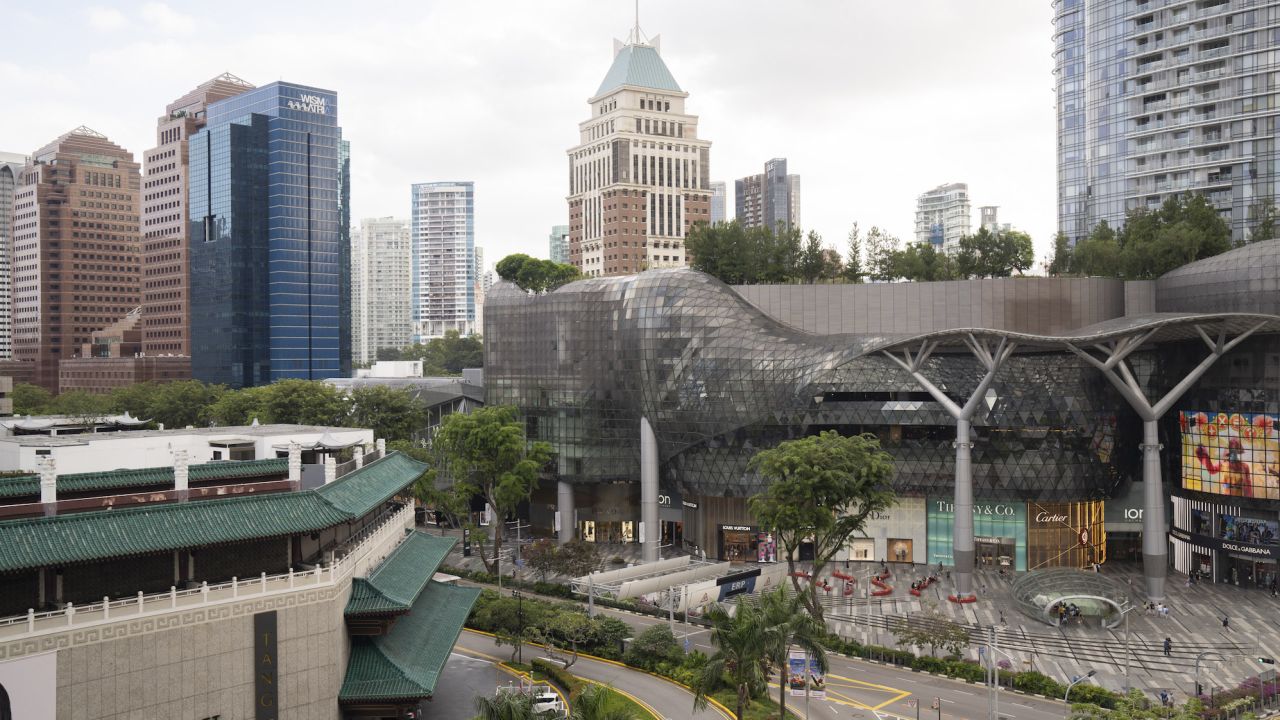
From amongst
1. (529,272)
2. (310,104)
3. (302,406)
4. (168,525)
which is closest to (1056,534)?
(168,525)

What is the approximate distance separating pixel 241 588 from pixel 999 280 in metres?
81.2

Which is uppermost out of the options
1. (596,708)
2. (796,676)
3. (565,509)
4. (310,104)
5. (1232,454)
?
(310,104)

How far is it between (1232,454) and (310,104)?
171 meters

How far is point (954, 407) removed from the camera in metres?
83.9

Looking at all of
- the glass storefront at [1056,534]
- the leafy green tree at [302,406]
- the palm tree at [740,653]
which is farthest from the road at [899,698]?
the leafy green tree at [302,406]

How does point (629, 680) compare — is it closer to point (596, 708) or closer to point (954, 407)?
point (596, 708)

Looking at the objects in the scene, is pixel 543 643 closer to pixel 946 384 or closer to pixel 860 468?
pixel 860 468

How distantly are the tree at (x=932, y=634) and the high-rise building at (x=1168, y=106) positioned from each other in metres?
88.9

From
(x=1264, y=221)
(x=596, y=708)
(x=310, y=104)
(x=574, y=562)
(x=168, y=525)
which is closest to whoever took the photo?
(x=596, y=708)

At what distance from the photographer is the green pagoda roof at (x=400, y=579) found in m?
45.7

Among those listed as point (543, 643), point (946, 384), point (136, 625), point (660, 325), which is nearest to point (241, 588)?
point (136, 625)

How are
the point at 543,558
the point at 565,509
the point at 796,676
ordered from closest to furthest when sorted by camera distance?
1. the point at 796,676
2. the point at 543,558
3. the point at 565,509

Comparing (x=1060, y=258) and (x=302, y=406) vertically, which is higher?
(x=1060, y=258)

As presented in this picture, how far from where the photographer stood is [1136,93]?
142 m
